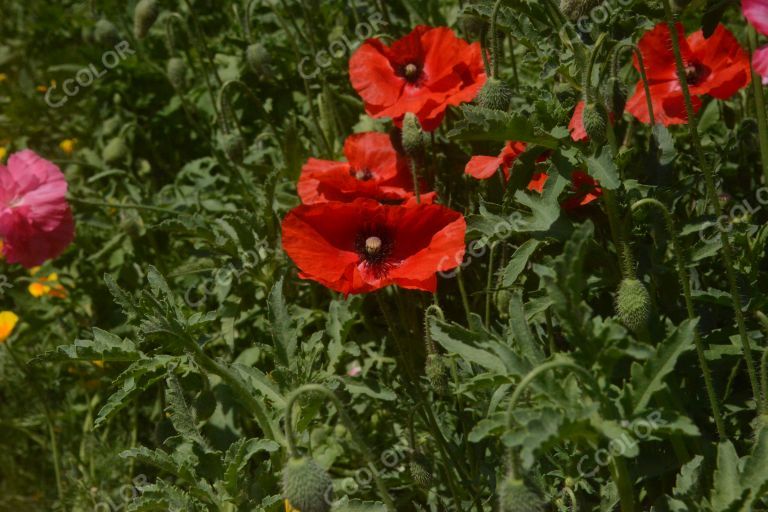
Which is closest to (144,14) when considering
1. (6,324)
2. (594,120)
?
(6,324)

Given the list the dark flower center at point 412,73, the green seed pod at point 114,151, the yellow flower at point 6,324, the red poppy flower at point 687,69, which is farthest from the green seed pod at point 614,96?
the yellow flower at point 6,324

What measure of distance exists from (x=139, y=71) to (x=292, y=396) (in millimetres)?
3067

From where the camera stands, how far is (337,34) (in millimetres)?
3504

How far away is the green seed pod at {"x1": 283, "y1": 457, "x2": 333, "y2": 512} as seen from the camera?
157cm

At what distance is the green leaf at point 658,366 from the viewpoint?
62.3 inches

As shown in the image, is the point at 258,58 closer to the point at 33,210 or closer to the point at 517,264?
the point at 33,210

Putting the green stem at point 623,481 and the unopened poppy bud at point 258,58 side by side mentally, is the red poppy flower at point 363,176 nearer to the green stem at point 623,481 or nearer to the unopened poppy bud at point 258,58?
the unopened poppy bud at point 258,58

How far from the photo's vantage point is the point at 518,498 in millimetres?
1441

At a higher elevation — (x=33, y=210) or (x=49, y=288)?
(x=33, y=210)

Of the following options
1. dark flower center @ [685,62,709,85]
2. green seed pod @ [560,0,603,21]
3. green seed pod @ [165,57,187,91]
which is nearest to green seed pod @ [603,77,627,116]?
green seed pod @ [560,0,603,21]

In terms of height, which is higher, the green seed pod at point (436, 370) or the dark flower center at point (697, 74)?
the dark flower center at point (697, 74)

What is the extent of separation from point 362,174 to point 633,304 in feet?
3.91

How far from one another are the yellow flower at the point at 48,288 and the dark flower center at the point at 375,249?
5.62 feet

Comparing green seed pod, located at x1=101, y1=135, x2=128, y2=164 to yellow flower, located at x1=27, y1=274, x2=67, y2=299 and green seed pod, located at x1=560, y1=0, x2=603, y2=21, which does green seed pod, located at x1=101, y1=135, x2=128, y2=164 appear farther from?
green seed pod, located at x1=560, y1=0, x2=603, y2=21
